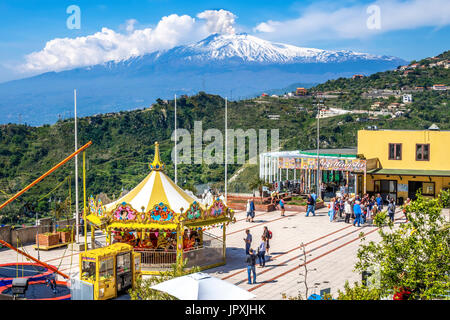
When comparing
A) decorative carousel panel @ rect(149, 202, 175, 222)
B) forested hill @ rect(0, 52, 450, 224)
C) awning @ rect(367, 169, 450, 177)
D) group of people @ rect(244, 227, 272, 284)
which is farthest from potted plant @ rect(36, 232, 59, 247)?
awning @ rect(367, 169, 450, 177)

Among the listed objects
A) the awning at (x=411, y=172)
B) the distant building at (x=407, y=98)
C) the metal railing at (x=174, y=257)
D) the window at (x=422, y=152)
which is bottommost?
the metal railing at (x=174, y=257)

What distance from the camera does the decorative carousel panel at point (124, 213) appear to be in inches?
778

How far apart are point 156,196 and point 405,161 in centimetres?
1979

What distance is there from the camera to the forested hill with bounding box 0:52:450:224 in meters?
51.9

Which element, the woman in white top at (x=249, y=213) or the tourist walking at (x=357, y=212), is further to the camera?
the woman in white top at (x=249, y=213)

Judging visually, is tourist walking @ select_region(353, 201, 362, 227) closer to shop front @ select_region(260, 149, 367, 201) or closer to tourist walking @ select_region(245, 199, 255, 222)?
tourist walking @ select_region(245, 199, 255, 222)

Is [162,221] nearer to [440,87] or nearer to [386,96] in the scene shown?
[386,96]

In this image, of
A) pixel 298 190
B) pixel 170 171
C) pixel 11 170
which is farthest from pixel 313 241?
pixel 11 170

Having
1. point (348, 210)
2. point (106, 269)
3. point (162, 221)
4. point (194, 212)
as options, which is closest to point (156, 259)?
point (162, 221)

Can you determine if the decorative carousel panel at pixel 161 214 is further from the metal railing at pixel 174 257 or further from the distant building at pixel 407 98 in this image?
the distant building at pixel 407 98

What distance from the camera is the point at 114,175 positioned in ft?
184

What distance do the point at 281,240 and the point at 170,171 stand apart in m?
32.0

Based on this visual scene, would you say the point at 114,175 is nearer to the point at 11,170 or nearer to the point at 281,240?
the point at 11,170

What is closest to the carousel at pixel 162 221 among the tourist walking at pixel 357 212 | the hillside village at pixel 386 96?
the tourist walking at pixel 357 212
